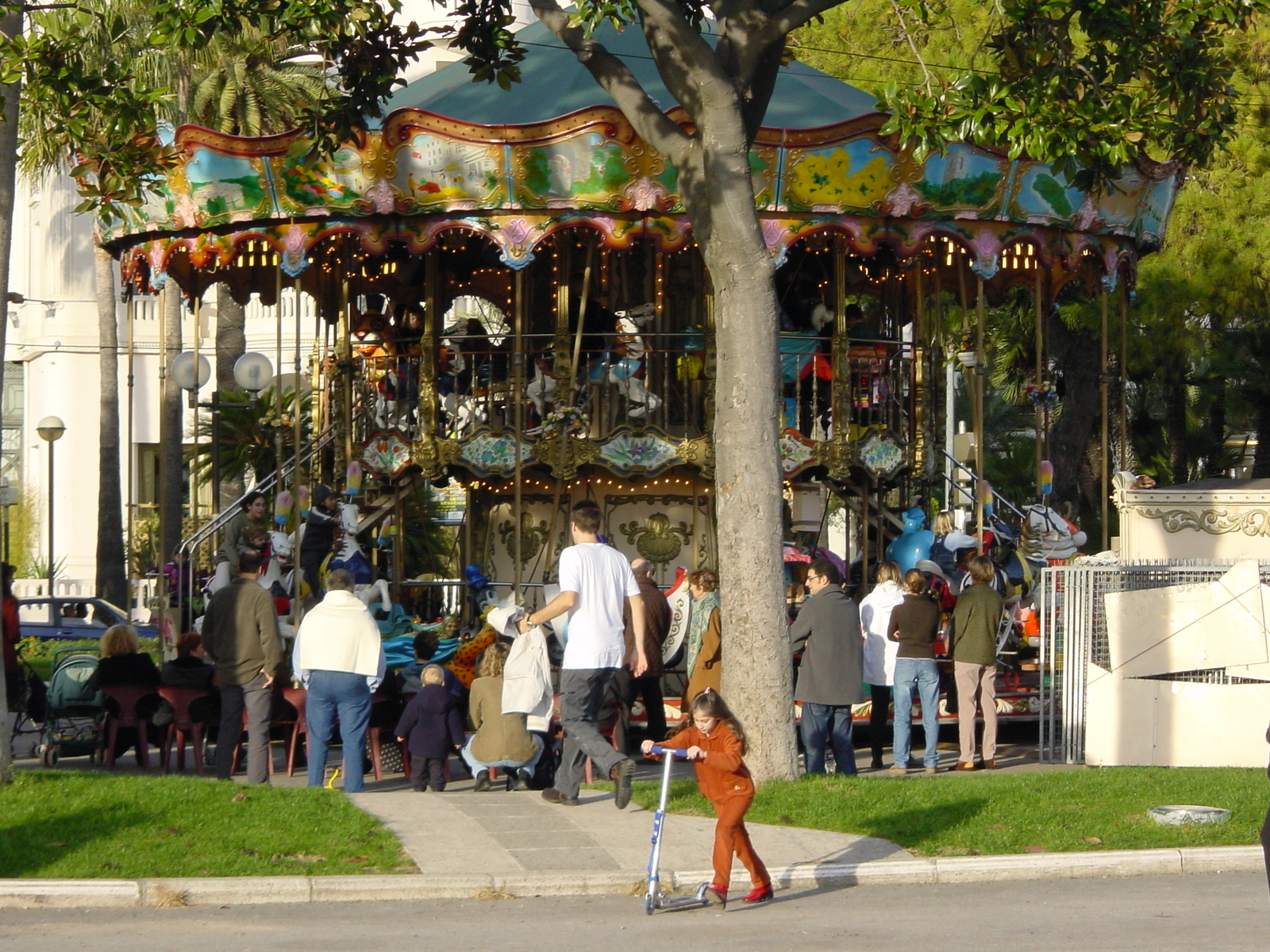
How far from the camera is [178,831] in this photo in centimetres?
977

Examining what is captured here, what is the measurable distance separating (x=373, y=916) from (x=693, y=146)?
5.82 m

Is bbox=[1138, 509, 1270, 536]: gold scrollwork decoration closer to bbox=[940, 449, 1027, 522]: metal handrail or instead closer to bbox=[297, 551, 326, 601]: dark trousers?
bbox=[940, 449, 1027, 522]: metal handrail

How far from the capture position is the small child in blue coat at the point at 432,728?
39.8 feet

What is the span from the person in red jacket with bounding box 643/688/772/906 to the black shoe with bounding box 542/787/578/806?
9.03 feet

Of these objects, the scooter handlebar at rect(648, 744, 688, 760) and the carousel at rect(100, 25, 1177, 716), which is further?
the carousel at rect(100, 25, 1177, 716)

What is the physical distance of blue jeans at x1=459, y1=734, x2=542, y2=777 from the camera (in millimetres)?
11883

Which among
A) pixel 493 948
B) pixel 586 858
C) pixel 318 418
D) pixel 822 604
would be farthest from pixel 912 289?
pixel 493 948

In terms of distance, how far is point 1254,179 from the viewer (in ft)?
93.4

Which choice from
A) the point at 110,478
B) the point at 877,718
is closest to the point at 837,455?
the point at 877,718

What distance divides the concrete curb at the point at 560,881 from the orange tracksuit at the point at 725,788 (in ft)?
2.78

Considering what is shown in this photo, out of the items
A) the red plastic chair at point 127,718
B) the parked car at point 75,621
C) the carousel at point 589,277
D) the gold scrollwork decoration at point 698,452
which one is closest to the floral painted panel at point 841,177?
the carousel at point 589,277

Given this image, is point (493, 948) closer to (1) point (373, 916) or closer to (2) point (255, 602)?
(1) point (373, 916)

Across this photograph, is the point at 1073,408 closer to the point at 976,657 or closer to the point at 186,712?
the point at 976,657

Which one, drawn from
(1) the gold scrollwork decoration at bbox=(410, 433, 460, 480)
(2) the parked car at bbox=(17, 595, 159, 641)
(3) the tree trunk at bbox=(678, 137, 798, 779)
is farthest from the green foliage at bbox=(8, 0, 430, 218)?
(2) the parked car at bbox=(17, 595, 159, 641)
